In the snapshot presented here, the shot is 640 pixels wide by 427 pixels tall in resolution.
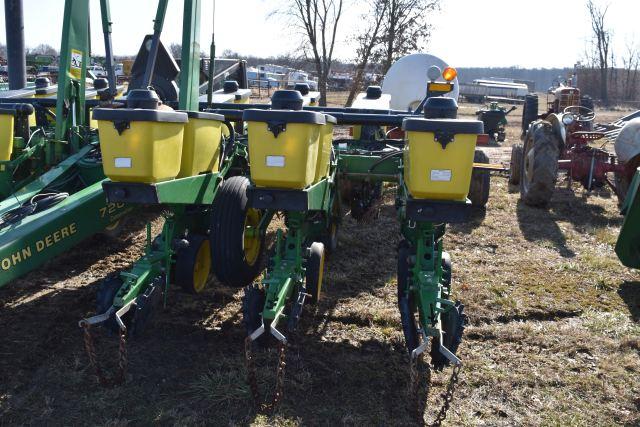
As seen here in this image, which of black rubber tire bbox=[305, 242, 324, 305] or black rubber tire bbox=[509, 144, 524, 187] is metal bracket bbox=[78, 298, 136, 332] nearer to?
black rubber tire bbox=[305, 242, 324, 305]

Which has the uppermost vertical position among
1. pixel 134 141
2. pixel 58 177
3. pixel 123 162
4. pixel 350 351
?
pixel 134 141

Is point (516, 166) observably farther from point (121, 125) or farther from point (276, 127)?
point (121, 125)

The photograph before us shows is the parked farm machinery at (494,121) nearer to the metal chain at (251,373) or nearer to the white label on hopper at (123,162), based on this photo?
the white label on hopper at (123,162)

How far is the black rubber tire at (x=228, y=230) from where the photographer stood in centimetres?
402

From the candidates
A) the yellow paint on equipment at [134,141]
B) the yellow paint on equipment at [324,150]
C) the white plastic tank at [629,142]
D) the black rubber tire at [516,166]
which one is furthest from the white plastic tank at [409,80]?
the yellow paint on equipment at [134,141]

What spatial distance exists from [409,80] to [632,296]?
7300 millimetres

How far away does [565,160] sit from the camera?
316 inches

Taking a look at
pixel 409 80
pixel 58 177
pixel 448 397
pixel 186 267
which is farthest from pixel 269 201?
pixel 409 80

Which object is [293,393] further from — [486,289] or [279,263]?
[486,289]

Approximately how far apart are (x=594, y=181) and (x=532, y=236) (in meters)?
2.01

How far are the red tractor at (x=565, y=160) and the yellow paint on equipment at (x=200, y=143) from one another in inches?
178

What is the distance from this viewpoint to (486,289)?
486 centimetres

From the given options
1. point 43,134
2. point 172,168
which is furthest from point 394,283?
point 43,134

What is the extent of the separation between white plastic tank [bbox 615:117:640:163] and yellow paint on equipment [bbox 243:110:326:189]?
4.87 m
